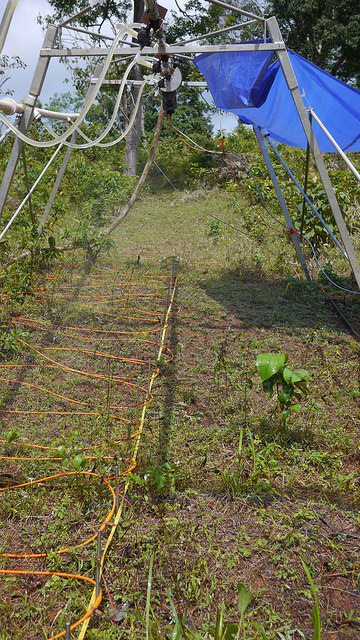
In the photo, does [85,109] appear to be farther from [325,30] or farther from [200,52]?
[325,30]

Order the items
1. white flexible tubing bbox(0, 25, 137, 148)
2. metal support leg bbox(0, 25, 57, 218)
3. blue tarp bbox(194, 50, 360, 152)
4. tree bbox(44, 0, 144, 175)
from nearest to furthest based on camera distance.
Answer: white flexible tubing bbox(0, 25, 137, 148)
metal support leg bbox(0, 25, 57, 218)
blue tarp bbox(194, 50, 360, 152)
tree bbox(44, 0, 144, 175)

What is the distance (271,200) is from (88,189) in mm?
3618

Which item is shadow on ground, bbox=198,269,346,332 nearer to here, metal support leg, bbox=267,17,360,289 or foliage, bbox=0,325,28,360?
metal support leg, bbox=267,17,360,289

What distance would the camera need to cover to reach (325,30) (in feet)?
66.2

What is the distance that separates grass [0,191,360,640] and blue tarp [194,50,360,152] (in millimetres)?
2230

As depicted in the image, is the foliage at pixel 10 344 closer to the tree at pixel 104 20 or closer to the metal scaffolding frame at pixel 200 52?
the metal scaffolding frame at pixel 200 52

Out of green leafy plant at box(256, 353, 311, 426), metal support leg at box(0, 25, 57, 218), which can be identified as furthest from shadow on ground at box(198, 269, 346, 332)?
metal support leg at box(0, 25, 57, 218)

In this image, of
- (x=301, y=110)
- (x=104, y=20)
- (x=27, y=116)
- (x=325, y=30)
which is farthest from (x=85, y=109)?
(x=325, y=30)

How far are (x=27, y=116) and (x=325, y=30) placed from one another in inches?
824

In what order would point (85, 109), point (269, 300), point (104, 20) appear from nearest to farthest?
1. point (85, 109)
2. point (269, 300)
3. point (104, 20)

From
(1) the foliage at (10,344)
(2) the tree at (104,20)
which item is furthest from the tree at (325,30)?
(1) the foliage at (10,344)

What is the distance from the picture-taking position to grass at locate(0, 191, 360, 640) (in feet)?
5.60

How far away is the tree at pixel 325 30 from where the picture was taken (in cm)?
1994

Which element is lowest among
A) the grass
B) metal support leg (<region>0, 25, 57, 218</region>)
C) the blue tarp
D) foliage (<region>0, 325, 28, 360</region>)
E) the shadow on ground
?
foliage (<region>0, 325, 28, 360</region>)
